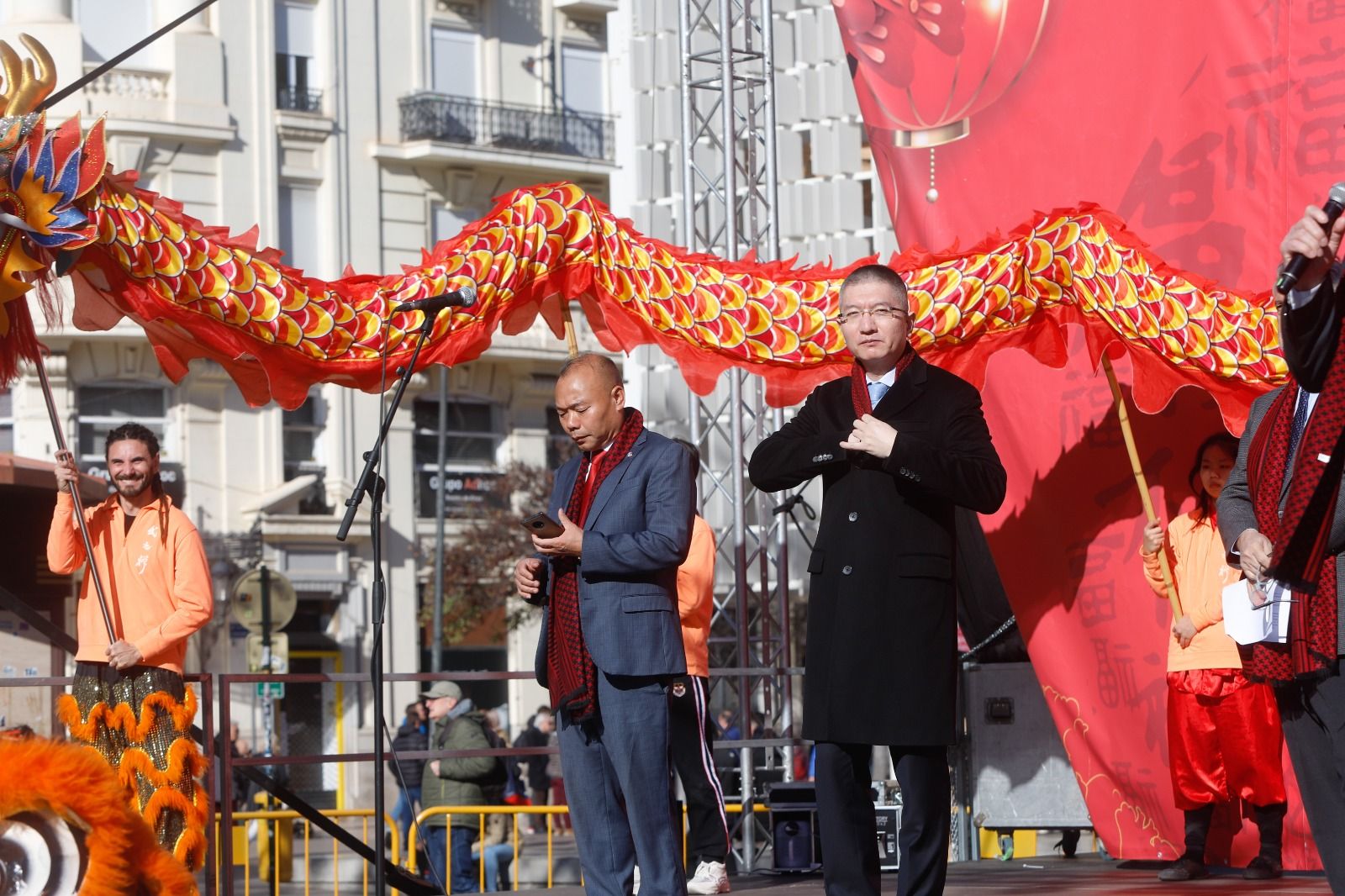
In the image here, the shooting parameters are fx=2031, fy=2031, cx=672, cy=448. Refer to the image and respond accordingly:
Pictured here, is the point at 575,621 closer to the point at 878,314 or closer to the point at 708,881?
the point at 878,314

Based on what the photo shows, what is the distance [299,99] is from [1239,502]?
27.8 metres

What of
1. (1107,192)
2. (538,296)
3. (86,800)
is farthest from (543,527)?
(1107,192)

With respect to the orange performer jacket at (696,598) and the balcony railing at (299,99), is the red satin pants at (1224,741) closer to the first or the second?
the orange performer jacket at (696,598)

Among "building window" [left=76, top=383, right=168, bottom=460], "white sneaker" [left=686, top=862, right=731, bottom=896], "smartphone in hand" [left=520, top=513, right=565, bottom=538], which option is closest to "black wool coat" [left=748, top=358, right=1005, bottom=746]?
"smartphone in hand" [left=520, top=513, right=565, bottom=538]

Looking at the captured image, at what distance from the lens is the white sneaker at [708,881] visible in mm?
7625

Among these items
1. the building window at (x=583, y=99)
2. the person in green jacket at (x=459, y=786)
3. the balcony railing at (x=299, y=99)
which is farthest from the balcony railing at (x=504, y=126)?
the person in green jacket at (x=459, y=786)

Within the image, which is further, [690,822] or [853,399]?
[690,822]

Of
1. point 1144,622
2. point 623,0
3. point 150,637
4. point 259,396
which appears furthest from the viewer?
point 623,0

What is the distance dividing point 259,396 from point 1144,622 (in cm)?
375

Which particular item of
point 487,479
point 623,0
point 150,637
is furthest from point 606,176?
point 150,637

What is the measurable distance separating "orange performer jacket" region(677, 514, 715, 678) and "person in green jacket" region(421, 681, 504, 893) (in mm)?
4177

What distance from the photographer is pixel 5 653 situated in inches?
384

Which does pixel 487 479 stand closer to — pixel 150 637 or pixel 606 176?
pixel 606 176

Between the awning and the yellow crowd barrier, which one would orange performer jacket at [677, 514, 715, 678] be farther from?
the awning
